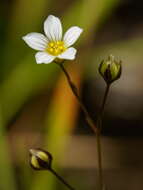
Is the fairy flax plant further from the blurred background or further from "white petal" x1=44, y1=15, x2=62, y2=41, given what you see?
the blurred background

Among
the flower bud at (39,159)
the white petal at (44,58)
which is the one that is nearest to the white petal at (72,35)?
the white petal at (44,58)

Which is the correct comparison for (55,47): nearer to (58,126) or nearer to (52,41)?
(52,41)

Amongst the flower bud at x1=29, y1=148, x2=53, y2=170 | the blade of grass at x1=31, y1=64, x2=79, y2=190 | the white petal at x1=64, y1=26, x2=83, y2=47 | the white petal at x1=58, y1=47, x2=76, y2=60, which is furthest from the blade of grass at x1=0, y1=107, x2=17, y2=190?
the white petal at x1=58, y1=47, x2=76, y2=60

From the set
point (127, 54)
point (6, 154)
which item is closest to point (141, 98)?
point (127, 54)

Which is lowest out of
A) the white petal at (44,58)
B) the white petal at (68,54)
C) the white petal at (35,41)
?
the white petal at (44,58)

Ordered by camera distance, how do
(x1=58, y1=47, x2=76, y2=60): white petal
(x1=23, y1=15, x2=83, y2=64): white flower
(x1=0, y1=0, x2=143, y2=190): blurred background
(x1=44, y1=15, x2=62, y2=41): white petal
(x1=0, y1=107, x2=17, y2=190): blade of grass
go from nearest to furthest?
(x1=58, y1=47, x2=76, y2=60): white petal < (x1=23, y1=15, x2=83, y2=64): white flower < (x1=44, y1=15, x2=62, y2=41): white petal < (x1=0, y1=107, x2=17, y2=190): blade of grass < (x1=0, y1=0, x2=143, y2=190): blurred background

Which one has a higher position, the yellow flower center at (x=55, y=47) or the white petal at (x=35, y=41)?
the white petal at (x=35, y=41)

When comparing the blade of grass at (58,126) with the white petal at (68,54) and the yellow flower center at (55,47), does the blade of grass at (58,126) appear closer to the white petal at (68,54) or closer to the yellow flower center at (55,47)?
the yellow flower center at (55,47)

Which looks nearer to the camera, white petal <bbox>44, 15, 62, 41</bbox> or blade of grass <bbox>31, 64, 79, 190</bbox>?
white petal <bbox>44, 15, 62, 41</bbox>
